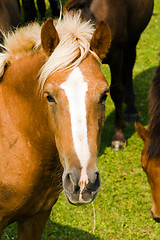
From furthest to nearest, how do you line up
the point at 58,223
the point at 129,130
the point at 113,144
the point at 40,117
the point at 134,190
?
the point at 129,130
the point at 113,144
the point at 134,190
the point at 58,223
the point at 40,117

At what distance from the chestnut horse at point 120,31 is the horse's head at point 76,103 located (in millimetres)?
2871

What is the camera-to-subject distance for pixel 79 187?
195cm

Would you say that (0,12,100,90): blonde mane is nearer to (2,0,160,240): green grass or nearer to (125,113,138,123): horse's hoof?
(2,0,160,240): green grass

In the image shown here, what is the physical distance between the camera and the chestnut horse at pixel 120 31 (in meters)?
5.05

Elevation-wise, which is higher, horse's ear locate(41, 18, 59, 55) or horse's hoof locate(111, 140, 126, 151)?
horse's ear locate(41, 18, 59, 55)

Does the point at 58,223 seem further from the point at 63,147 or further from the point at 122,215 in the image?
the point at 63,147

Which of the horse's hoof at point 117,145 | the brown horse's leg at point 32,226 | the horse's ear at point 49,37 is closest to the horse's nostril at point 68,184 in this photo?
the horse's ear at point 49,37

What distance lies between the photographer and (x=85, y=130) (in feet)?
6.50

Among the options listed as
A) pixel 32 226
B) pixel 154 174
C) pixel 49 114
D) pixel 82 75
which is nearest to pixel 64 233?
pixel 32 226

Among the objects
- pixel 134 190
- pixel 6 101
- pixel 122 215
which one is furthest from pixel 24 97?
pixel 134 190

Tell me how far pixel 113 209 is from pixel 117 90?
1.93 meters

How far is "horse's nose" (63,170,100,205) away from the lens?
1.92 metres

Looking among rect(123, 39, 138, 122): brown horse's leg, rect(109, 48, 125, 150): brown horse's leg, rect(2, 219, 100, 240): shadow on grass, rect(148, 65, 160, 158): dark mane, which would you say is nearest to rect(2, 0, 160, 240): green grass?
rect(2, 219, 100, 240): shadow on grass

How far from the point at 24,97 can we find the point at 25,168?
485mm
